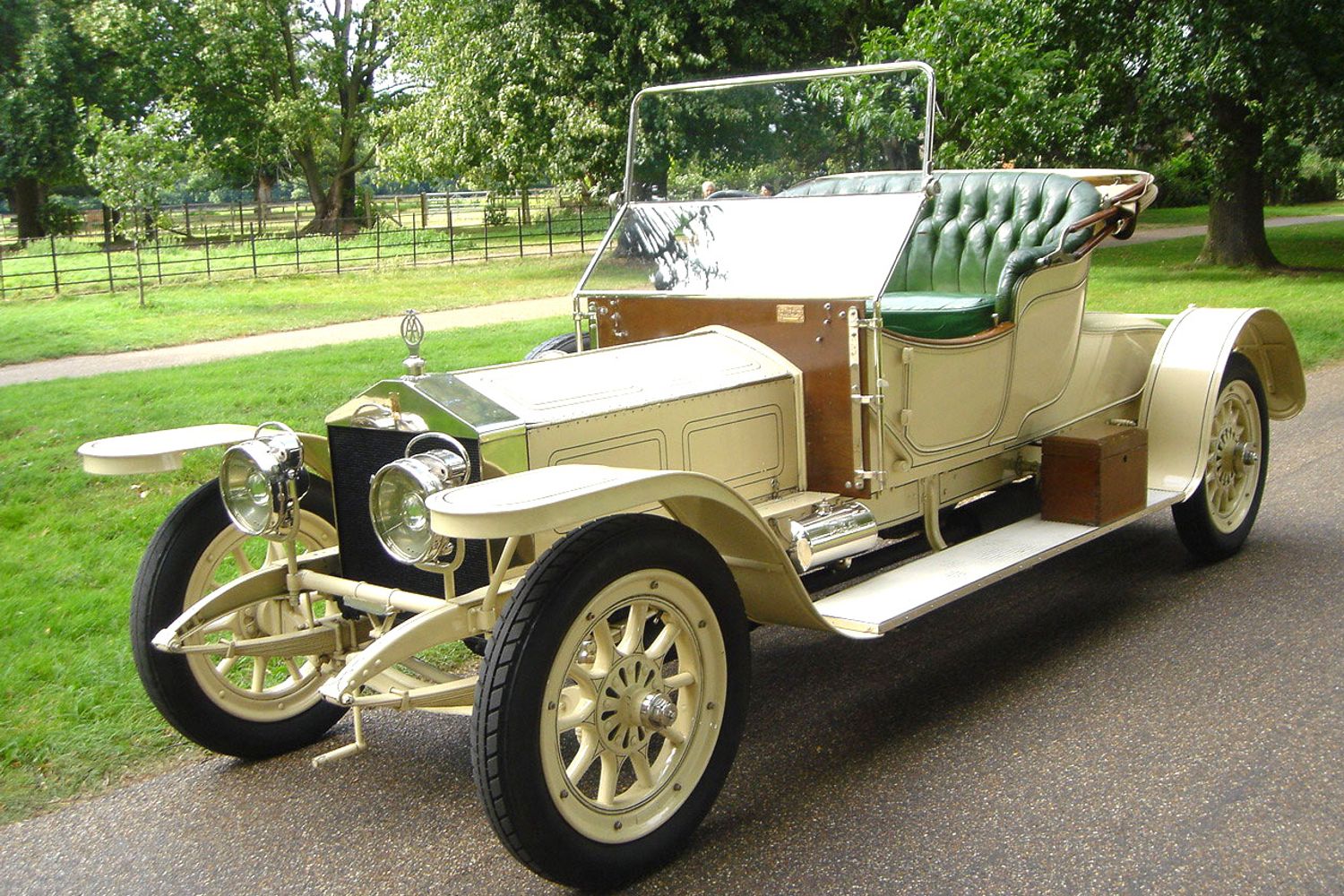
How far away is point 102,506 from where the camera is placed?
6996 mm

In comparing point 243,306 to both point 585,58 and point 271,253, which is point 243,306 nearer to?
point 271,253

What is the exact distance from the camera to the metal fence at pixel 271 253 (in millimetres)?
20766

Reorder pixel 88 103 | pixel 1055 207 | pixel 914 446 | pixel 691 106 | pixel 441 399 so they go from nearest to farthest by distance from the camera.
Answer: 1. pixel 441 399
2. pixel 914 446
3. pixel 691 106
4. pixel 1055 207
5. pixel 88 103

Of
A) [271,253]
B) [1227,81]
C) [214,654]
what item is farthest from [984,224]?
[271,253]

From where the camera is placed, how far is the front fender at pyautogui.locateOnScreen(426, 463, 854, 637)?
281 cm

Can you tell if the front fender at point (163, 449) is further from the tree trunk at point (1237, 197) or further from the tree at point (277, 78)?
the tree at point (277, 78)

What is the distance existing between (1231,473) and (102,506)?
234 inches

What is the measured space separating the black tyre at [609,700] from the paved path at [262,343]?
9575mm

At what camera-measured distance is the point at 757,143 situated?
197 inches

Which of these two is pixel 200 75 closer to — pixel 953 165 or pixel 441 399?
pixel 953 165

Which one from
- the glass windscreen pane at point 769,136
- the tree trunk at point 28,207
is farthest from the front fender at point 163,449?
the tree trunk at point 28,207

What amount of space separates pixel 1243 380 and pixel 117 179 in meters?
19.3

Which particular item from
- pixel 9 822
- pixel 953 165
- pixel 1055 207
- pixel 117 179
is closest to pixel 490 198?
pixel 117 179

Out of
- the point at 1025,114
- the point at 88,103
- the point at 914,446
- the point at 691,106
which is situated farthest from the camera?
the point at 88,103
